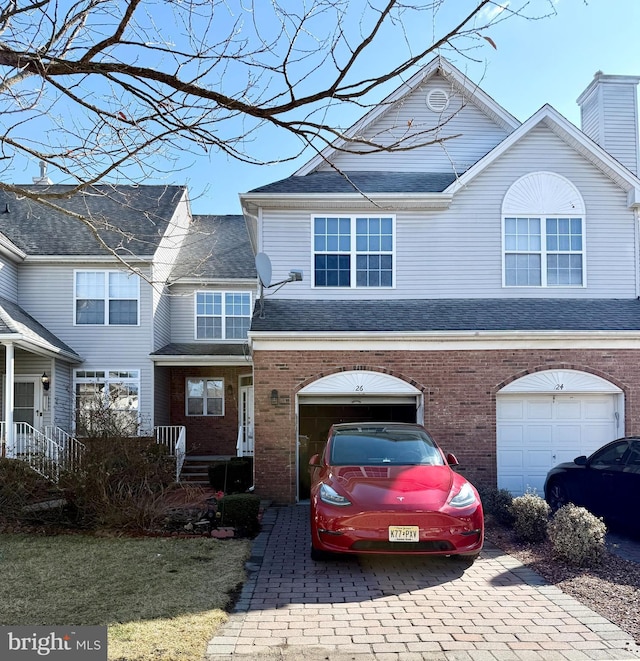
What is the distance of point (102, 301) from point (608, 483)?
1403cm

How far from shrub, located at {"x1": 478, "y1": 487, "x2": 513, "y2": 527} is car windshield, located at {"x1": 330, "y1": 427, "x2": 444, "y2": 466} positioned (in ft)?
5.86

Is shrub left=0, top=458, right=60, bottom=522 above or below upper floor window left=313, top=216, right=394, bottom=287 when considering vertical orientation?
below

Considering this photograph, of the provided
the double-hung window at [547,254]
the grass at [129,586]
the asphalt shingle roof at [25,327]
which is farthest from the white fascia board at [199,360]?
the grass at [129,586]

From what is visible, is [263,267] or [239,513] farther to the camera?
[263,267]

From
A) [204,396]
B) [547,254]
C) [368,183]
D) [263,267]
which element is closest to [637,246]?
[547,254]

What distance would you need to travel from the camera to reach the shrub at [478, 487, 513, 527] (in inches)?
377

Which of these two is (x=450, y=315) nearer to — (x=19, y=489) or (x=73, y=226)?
(x=19, y=489)

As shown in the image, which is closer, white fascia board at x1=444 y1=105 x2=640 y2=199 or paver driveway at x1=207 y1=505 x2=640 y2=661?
paver driveway at x1=207 y1=505 x2=640 y2=661

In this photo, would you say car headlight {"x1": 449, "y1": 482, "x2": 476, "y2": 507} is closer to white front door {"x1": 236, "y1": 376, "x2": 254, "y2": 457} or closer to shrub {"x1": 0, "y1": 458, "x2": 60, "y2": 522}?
shrub {"x1": 0, "y1": 458, "x2": 60, "y2": 522}

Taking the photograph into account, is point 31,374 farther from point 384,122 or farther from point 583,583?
point 583,583

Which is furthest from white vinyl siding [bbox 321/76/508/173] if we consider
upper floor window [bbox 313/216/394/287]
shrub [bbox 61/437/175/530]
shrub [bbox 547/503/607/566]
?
shrub [bbox 547/503/607/566]

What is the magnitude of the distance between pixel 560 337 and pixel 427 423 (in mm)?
2975

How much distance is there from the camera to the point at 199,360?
59.3 ft

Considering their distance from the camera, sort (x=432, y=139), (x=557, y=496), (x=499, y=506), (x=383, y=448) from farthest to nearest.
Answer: (x=432, y=139), (x=557, y=496), (x=499, y=506), (x=383, y=448)
